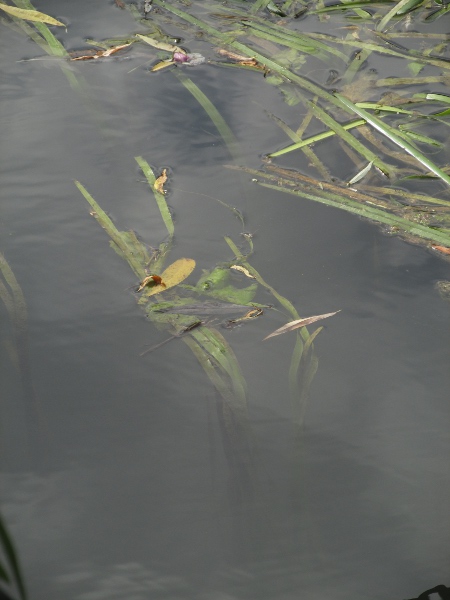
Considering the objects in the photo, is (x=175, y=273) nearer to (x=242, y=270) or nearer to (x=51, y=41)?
(x=242, y=270)

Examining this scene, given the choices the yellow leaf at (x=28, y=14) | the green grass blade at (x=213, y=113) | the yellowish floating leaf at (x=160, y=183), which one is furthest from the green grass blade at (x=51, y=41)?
the yellowish floating leaf at (x=160, y=183)

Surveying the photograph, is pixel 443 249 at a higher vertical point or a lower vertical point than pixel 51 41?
lower

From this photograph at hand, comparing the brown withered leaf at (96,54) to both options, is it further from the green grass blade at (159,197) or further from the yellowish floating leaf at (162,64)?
the green grass blade at (159,197)

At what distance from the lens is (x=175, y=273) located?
4.77 ft

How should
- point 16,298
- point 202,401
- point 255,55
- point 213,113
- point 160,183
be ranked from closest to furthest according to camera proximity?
point 202,401 < point 16,298 < point 160,183 < point 213,113 < point 255,55

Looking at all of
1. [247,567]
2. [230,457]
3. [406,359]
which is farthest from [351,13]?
[247,567]

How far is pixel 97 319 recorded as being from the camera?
1393 mm

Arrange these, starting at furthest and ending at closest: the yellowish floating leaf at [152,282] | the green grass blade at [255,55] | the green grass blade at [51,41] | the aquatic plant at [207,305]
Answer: the green grass blade at [51,41]
the green grass blade at [255,55]
the yellowish floating leaf at [152,282]
the aquatic plant at [207,305]

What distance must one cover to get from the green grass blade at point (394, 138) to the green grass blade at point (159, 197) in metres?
0.60

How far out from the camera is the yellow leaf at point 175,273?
4.68 feet

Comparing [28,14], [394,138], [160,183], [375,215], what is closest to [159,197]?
[160,183]

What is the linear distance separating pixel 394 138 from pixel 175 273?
0.73 metres

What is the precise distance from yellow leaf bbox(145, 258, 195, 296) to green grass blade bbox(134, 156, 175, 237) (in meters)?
0.10

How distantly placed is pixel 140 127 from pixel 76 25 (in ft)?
1.89
